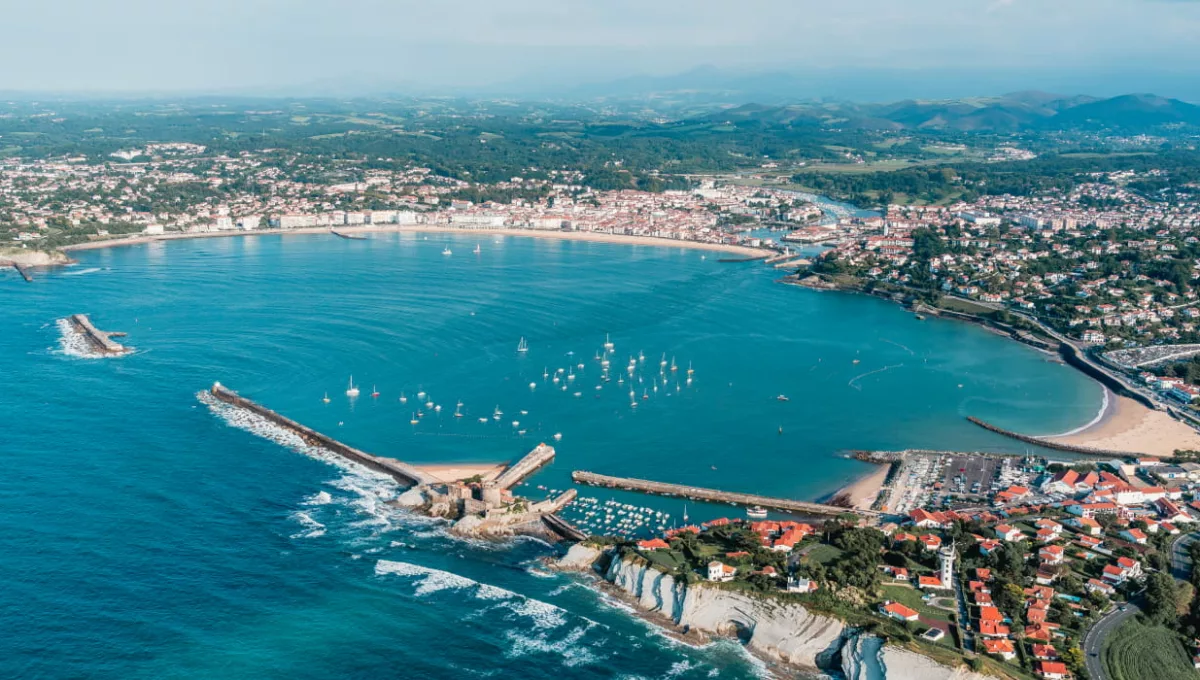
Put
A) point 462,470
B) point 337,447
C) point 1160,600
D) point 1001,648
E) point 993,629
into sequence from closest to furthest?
point 1001,648 < point 993,629 < point 1160,600 < point 462,470 < point 337,447

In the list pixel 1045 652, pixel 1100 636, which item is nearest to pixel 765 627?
pixel 1045 652

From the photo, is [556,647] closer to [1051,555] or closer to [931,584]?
[931,584]

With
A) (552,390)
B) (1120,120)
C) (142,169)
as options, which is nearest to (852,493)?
(552,390)

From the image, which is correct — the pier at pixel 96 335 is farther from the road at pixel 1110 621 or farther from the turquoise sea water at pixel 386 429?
the road at pixel 1110 621

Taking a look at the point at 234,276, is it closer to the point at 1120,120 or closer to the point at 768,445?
the point at 768,445

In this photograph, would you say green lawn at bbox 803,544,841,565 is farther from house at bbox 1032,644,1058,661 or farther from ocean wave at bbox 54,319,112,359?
ocean wave at bbox 54,319,112,359

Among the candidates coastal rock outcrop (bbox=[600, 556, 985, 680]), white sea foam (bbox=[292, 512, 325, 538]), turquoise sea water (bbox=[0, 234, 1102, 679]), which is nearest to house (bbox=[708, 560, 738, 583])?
coastal rock outcrop (bbox=[600, 556, 985, 680])
